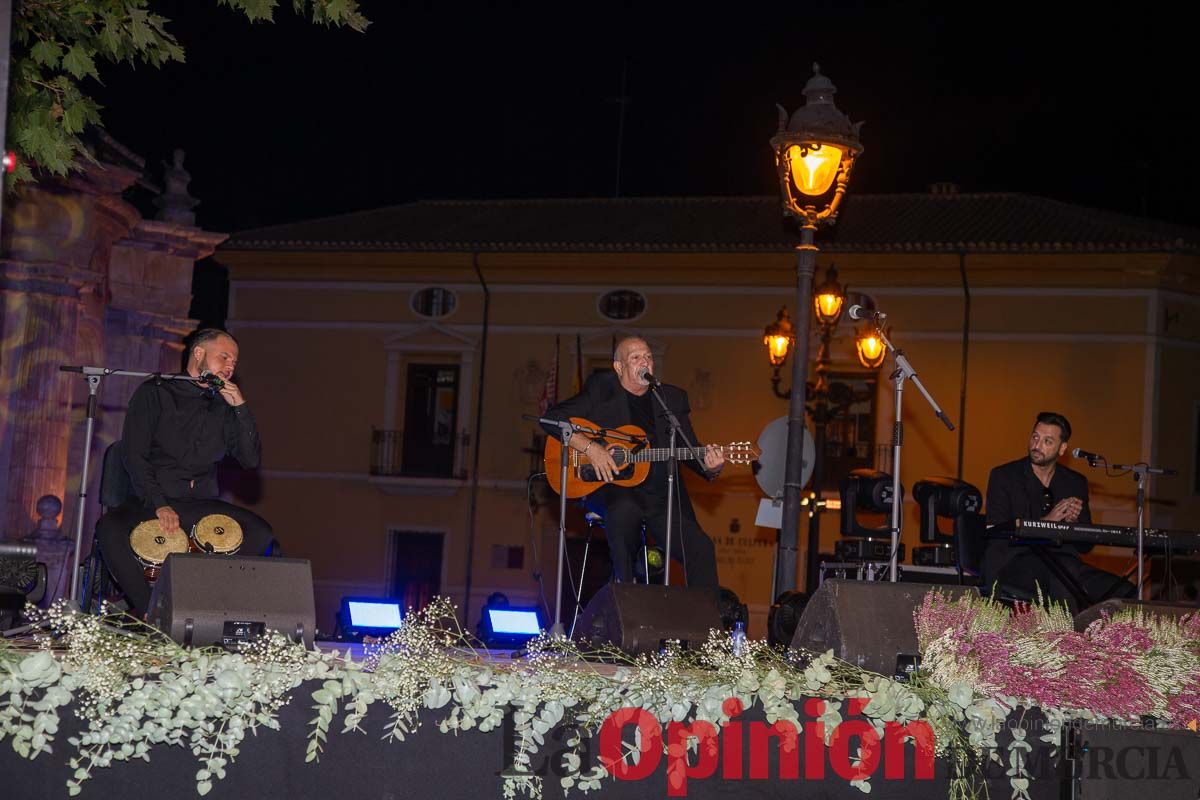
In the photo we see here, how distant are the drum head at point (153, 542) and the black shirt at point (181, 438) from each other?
0.76ft

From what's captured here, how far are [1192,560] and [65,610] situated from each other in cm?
2221

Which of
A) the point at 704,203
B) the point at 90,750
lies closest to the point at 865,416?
the point at 704,203

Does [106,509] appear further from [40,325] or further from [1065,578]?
[40,325]

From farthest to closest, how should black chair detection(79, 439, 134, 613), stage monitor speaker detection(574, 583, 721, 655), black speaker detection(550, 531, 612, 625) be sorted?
1. black speaker detection(550, 531, 612, 625)
2. black chair detection(79, 439, 134, 613)
3. stage monitor speaker detection(574, 583, 721, 655)

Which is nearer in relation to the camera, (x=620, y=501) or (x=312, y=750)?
(x=312, y=750)

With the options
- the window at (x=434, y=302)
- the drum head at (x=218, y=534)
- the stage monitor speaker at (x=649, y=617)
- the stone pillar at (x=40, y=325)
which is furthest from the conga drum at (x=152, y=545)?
the window at (x=434, y=302)

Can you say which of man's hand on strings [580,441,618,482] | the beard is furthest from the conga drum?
the beard

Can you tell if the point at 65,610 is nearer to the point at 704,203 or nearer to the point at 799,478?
the point at 799,478

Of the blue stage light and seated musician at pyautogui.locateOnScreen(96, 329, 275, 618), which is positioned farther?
the blue stage light

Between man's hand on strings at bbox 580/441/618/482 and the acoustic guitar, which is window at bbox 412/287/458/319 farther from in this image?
man's hand on strings at bbox 580/441/618/482

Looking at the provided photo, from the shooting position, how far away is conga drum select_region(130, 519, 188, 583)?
21.1ft

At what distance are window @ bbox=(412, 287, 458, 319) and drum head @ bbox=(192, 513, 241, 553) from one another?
2151 centimetres

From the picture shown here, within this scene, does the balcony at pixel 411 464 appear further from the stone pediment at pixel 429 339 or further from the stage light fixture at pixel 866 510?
the stage light fixture at pixel 866 510

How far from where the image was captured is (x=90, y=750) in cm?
431
